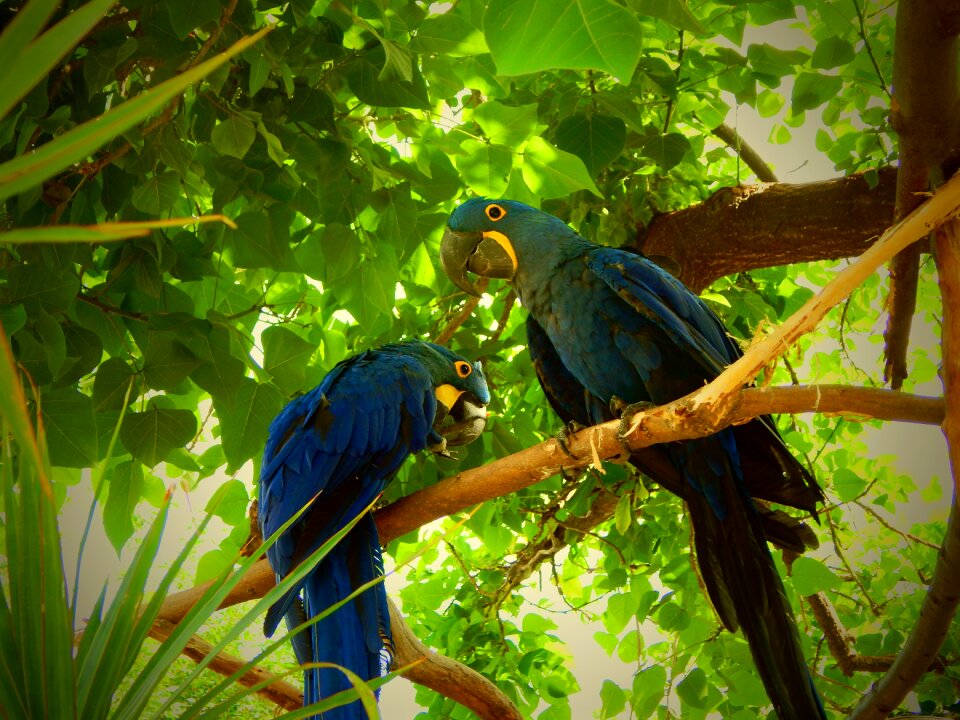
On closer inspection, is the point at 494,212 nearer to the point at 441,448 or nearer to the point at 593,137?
the point at 593,137

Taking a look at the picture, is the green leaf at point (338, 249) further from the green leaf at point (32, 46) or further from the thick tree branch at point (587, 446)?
the green leaf at point (32, 46)

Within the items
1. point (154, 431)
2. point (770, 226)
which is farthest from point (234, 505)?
point (770, 226)

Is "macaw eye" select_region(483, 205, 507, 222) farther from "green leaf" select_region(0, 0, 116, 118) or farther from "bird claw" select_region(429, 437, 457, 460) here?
"green leaf" select_region(0, 0, 116, 118)

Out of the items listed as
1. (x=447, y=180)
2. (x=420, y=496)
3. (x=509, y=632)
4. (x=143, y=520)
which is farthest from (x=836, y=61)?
(x=143, y=520)

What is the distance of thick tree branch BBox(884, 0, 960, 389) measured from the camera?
88 centimetres

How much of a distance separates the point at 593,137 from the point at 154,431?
842 millimetres

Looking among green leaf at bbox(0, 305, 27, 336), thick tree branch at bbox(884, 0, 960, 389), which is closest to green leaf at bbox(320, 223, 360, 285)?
green leaf at bbox(0, 305, 27, 336)

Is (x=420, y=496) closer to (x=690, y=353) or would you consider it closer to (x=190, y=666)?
(x=690, y=353)

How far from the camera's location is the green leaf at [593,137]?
4.36ft

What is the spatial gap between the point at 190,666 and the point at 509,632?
40.1 inches

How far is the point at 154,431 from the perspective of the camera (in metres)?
1.23

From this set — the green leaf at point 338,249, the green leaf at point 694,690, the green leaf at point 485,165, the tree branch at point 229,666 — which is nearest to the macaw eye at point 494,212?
the green leaf at point 485,165

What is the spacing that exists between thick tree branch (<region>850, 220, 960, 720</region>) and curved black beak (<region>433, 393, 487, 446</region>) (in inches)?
29.0

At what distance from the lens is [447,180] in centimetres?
137
